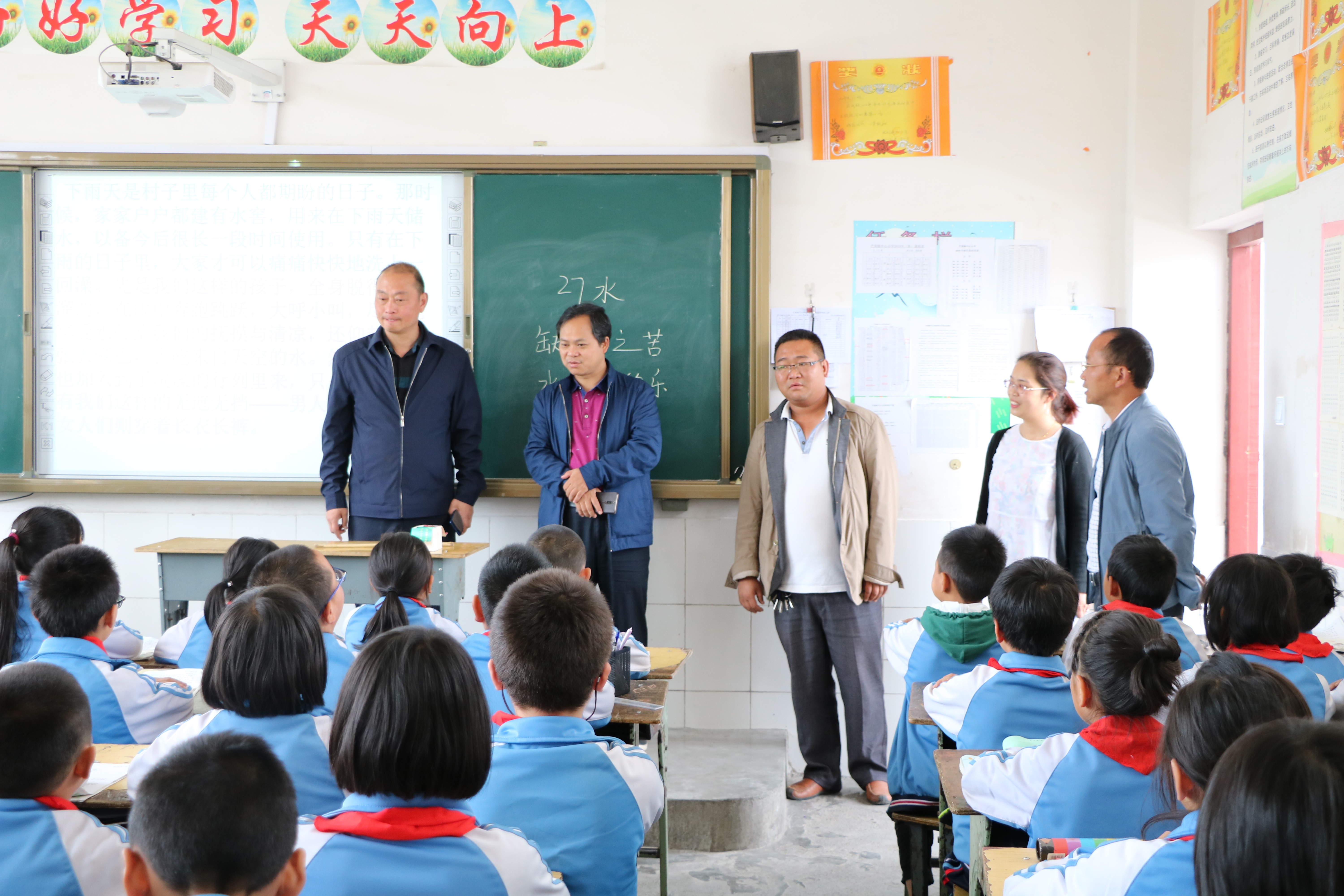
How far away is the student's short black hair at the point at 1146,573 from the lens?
239 cm

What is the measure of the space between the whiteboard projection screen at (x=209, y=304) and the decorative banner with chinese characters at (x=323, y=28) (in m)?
0.48

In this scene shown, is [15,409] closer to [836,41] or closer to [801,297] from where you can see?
[801,297]

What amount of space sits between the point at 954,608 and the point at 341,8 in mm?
3264

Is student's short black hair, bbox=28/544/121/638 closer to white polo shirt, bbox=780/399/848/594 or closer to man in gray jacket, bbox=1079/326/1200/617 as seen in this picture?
white polo shirt, bbox=780/399/848/594

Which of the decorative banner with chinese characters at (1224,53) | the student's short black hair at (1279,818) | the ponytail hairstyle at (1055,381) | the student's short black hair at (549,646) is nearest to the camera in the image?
the student's short black hair at (1279,818)

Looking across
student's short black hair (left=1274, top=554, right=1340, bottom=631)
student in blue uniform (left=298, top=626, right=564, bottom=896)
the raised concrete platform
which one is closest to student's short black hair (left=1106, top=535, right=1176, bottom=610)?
student's short black hair (left=1274, top=554, right=1340, bottom=631)

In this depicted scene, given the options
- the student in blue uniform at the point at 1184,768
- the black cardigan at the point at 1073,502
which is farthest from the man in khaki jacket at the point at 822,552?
the student in blue uniform at the point at 1184,768

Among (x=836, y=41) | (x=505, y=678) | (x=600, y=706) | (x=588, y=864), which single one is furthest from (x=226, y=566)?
(x=836, y=41)

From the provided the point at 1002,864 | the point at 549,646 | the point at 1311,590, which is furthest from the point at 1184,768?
the point at 1311,590

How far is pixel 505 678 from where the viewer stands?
1.55 m

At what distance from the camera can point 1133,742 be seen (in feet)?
5.22

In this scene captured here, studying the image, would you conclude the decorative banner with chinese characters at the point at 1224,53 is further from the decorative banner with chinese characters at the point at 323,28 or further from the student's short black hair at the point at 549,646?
the decorative banner with chinese characters at the point at 323,28

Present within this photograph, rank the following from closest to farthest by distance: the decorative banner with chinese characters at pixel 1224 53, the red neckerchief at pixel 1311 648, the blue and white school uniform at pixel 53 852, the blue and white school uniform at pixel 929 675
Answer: the blue and white school uniform at pixel 53 852 → the red neckerchief at pixel 1311 648 → the blue and white school uniform at pixel 929 675 → the decorative banner with chinese characters at pixel 1224 53

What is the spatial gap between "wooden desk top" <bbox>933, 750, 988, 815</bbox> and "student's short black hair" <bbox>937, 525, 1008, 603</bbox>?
635mm
